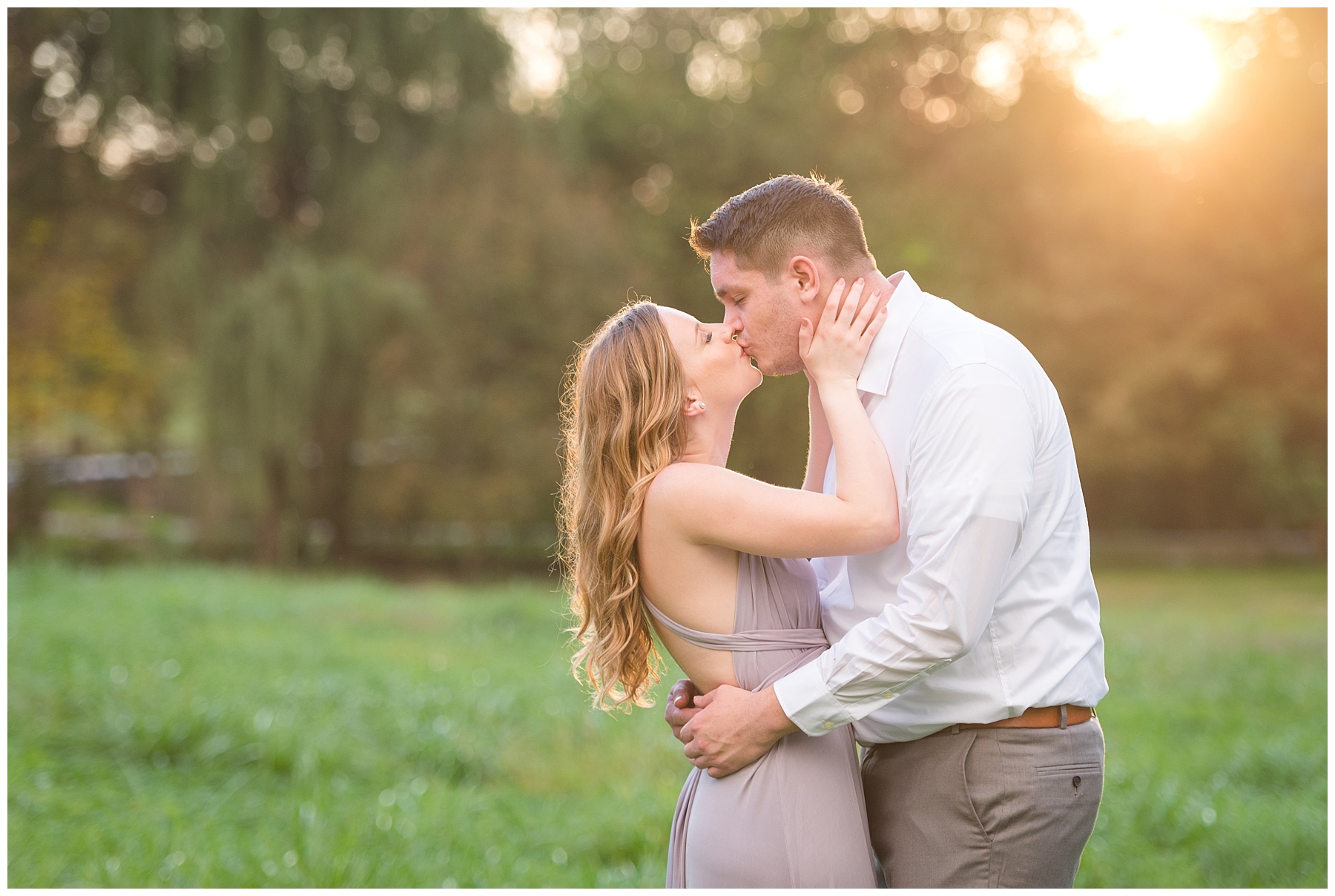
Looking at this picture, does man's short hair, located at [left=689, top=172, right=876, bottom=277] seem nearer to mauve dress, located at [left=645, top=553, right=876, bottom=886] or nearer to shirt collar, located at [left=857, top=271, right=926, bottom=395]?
shirt collar, located at [left=857, top=271, right=926, bottom=395]

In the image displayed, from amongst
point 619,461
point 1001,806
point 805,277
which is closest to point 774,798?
point 1001,806

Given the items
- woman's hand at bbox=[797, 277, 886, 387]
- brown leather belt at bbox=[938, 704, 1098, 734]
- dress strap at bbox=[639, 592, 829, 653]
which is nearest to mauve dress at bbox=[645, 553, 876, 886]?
dress strap at bbox=[639, 592, 829, 653]

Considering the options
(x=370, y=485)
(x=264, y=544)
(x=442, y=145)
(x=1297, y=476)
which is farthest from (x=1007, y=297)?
(x=264, y=544)

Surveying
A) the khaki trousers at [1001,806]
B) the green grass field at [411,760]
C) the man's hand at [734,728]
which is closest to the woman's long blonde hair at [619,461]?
the man's hand at [734,728]

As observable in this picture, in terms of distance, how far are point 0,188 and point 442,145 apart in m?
15.0

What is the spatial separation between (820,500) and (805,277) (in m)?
0.55

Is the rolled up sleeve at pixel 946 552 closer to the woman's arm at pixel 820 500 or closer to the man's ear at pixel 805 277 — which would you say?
the woman's arm at pixel 820 500

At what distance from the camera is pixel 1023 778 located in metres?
2.36

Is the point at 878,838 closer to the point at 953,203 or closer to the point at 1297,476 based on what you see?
the point at 953,203

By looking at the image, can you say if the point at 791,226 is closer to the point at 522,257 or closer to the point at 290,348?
the point at 290,348

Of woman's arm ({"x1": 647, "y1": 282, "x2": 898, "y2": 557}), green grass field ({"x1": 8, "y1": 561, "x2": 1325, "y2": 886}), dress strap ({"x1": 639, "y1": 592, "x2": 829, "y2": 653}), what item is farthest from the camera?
green grass field ({"x1": 8, "y1": 561, "x2": 1325, "y2": 886})

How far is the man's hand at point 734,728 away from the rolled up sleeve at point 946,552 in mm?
50

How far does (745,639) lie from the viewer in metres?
2.50

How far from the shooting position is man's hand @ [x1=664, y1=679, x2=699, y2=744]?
255cm
